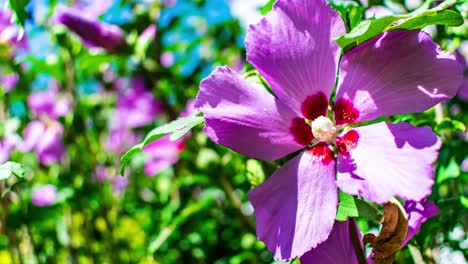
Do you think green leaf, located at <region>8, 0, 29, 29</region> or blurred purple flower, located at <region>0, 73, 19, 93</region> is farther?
blurred purple flower, located at <region>0, 73, 19, 93</region>

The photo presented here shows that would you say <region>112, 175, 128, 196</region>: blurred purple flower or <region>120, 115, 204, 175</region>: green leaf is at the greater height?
<region>120, 115, 204, 175</region>: green leaf

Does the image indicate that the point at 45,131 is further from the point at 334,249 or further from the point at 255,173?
the point at 334,249

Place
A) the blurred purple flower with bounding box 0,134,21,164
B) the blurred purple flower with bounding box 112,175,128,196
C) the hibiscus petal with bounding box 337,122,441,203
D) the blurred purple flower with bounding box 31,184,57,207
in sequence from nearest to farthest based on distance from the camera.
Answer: the hibiscus petal with bounding box 337,122,441,203
the blurred purple flower with bounding box 0,134,21,164
the blurred purple flower with bounding box 31,184,57,207
the blurred purple flower with bounding box 112,175,128,196

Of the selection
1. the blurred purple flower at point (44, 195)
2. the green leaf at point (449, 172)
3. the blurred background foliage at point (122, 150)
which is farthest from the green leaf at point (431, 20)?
the blurred purple flower at point (44, 195)

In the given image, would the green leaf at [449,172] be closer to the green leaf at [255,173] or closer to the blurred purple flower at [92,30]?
the green leaf at [255,173]

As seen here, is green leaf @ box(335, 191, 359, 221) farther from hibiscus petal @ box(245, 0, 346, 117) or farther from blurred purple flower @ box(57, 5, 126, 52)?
blurred purple flower @ box(57, 5, 126, 52)

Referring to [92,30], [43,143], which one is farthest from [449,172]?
[43,143]

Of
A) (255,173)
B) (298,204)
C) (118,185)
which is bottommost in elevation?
(118,185)

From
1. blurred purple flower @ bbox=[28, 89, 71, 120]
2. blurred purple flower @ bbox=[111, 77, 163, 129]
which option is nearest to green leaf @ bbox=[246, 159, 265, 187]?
blurred purple flower @ bbox=[111, 77, 163, 129]
